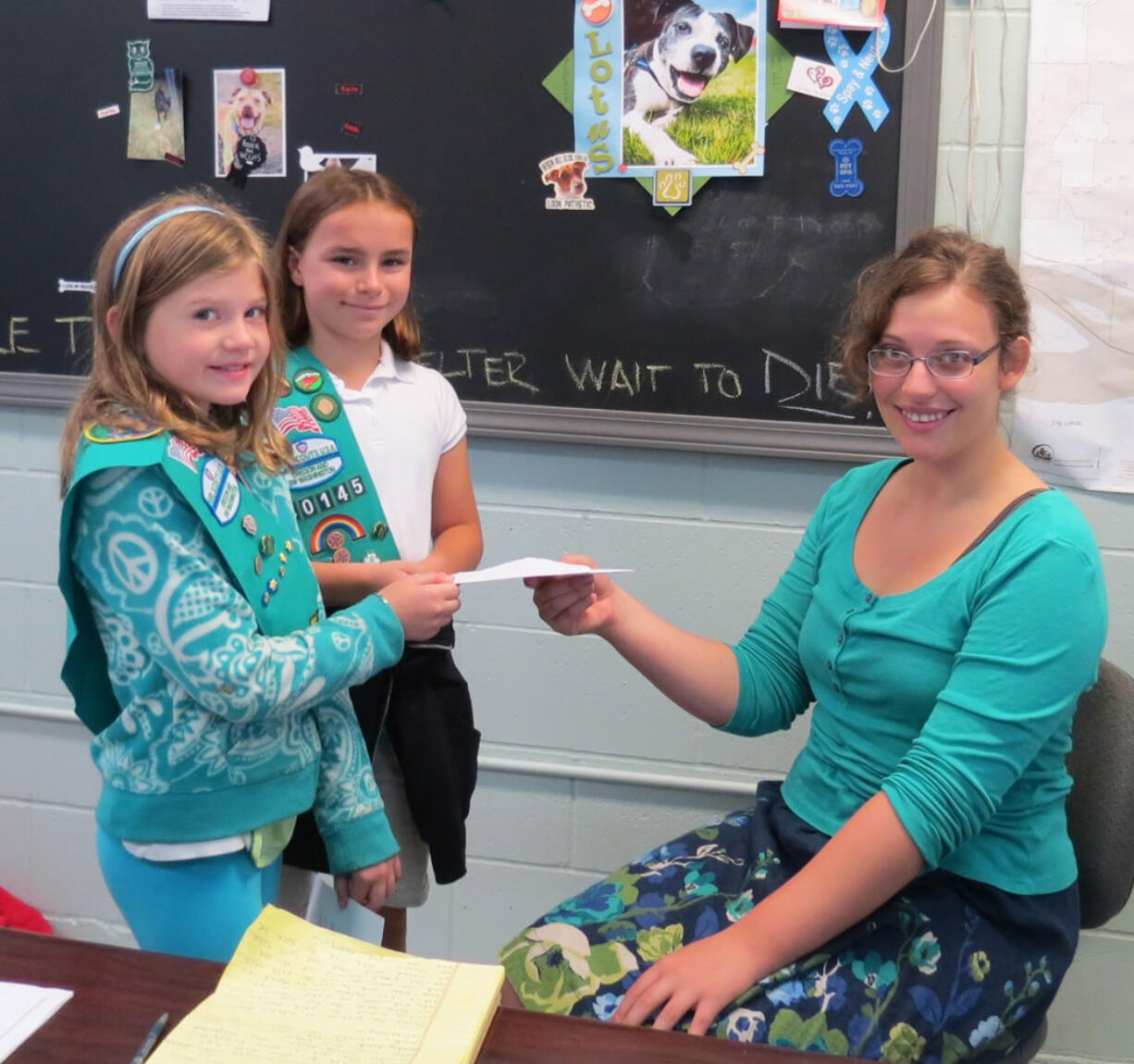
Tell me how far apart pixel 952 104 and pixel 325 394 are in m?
1.09

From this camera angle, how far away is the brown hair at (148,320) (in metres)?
1.32

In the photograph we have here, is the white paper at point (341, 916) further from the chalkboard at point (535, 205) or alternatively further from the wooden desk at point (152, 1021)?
the chalkboard at point (535, 205)

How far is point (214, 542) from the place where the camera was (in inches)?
52.0

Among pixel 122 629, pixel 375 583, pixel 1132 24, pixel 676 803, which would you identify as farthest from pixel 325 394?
pixel 1132 24

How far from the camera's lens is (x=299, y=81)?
220 cm

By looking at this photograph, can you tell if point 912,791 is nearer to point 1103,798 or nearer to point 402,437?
point 1103,798

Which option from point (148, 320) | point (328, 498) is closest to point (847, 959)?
point (328, 498)

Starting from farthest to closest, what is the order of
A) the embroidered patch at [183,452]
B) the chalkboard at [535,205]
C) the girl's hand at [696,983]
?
the chalkboard at [535,205]
the embroidered patch at [183,452]
the girl's hand at [696,983]

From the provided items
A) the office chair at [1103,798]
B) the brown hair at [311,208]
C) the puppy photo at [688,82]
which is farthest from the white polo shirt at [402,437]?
the office chair at [1103,798]

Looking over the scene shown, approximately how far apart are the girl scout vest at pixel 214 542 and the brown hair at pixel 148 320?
30 mm

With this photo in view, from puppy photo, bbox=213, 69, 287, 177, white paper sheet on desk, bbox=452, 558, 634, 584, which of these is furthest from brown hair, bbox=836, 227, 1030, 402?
puppy photo, bbox=213, 69, 287, 177

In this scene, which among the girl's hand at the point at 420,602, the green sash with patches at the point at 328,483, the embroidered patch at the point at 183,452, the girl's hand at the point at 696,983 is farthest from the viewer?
the green sash with patches at the point at 328,483

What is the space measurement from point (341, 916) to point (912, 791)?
0.72 metres

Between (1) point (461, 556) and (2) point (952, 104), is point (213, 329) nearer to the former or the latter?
(1) point (461, 556)
